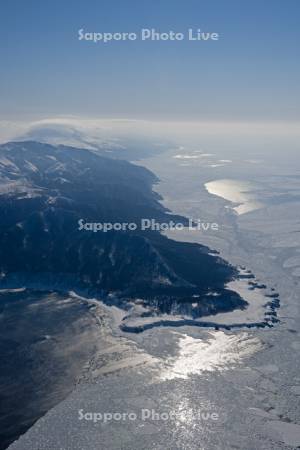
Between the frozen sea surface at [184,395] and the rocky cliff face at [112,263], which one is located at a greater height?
the rocky cliff face at [112,263]

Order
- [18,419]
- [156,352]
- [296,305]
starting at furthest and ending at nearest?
1. [296,305]
2. [156,352]
3. [18,419]

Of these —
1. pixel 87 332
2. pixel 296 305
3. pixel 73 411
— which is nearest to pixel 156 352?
pixel 87 332

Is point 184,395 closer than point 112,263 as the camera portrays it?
Yes

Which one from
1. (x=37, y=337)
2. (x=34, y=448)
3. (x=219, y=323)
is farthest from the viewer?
(x=219, y=323)

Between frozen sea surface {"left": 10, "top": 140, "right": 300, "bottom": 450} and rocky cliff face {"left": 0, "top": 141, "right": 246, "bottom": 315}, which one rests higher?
rocky cliff face {"left": 0, "top": 141, "right": 246, "bottom": 315}

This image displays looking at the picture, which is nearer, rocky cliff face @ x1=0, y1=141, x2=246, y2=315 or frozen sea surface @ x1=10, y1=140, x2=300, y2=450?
frozen sea surface @ x1=10, y1=140, x2=300, y2=450

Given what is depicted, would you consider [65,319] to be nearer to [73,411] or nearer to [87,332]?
[87,332]

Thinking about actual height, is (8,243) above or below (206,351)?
above

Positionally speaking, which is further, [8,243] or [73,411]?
[8,243]

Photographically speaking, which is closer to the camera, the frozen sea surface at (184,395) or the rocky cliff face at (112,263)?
the frozen sea surface at (184,395)

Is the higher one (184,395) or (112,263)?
(112,263)

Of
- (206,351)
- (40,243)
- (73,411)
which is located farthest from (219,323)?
(40,243)
